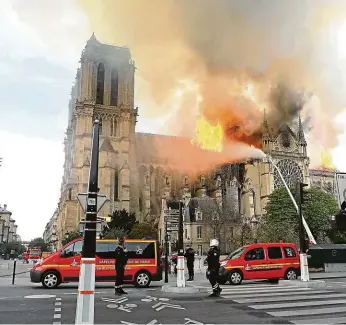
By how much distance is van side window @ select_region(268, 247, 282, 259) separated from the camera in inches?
672

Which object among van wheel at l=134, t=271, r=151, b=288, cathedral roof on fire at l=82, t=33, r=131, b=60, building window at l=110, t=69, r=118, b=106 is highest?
cathedral roof on fire at l=82, t=33, r=131, b=60

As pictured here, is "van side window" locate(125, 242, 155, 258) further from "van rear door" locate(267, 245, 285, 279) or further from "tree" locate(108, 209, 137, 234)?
"tree" locate(108, 209, 137, 234)

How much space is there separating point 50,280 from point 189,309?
8013 millimetres

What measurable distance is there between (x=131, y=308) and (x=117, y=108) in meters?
73.8

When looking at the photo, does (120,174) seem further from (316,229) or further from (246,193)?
(316,229)

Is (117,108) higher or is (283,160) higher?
(117,108)

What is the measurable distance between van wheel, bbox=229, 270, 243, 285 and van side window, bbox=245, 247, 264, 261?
2.40 ft

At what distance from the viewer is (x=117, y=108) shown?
8038 cm

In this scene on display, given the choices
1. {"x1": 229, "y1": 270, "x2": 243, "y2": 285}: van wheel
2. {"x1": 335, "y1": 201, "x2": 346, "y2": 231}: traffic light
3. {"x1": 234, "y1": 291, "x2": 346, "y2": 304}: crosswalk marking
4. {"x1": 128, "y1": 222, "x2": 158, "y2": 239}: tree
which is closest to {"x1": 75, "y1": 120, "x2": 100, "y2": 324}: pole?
{"x1": 335, "y1": 201, "x2": 346, "y2": 231}: traffic light

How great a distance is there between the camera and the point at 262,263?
1675cm

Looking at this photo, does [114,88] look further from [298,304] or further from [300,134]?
[298,304]

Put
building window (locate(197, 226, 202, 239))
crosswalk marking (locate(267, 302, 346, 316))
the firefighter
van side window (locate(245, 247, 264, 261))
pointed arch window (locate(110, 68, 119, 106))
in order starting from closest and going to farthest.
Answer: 1. crosswalk marking (locate(267, 302, 346, 316))
2. the firefighter
3. van side window (locate(245, 247, 264, 261))
4. building window (locate(197, 226, 202, 239))
5. pointed arch window (locate(110, 68, 119, 106))

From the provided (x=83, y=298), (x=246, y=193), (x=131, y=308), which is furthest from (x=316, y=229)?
(x=83, y=298)

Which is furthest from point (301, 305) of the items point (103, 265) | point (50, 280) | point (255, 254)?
point (50, 280)
